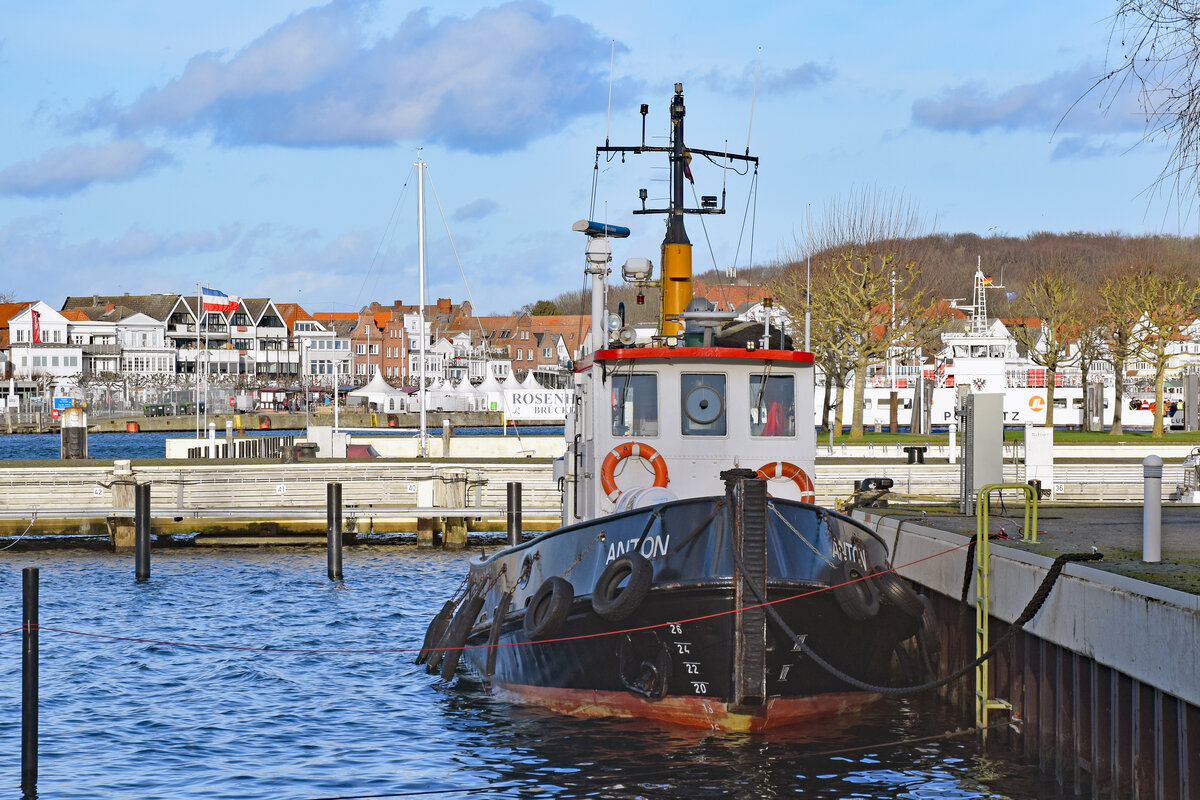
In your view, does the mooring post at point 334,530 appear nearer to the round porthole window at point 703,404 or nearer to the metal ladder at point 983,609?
the round porthole window at point 703,404

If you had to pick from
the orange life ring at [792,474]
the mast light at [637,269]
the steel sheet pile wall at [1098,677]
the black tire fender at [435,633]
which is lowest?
the black tire fender at [435,633]

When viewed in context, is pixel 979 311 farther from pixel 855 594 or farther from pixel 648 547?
pixel 648 547

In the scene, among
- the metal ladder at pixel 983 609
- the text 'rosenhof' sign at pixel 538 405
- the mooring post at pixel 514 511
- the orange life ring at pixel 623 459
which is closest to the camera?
the metal ladder at pixel 983 609

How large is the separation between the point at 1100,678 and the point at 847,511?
8.68 meters

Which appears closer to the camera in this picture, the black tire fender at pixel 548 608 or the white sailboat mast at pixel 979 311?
the black tire fender at pixel 548 608

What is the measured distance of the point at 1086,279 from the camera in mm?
83625

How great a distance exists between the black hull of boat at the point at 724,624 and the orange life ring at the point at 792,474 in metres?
0.99

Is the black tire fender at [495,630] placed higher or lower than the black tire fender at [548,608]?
lower

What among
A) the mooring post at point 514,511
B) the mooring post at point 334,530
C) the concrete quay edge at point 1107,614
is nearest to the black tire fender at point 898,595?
Answer: the concrete quay edge at point 1107,614

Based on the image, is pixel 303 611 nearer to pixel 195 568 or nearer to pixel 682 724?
pixel 195 568

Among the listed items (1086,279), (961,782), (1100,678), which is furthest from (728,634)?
(1086,279)

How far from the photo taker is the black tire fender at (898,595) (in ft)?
40.8

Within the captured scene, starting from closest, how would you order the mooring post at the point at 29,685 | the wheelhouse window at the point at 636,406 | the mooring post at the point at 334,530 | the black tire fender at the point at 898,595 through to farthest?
the mooring post at the point at 29,685 < the black tire fender at the point at 898,595 < the wheelhouse window at the point at 636,406 < the mooring post at the point at 334,530

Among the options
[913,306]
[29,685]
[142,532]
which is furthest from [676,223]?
[913,306]
